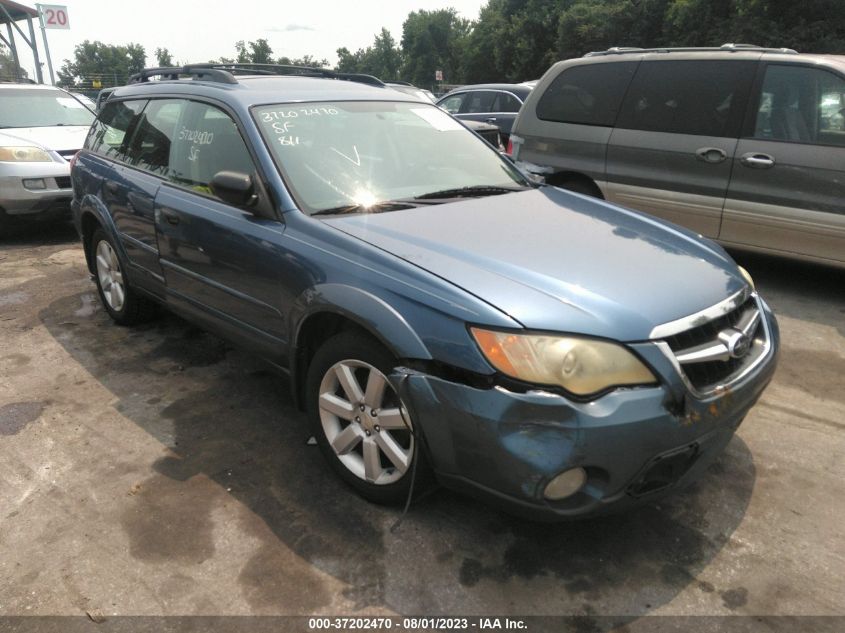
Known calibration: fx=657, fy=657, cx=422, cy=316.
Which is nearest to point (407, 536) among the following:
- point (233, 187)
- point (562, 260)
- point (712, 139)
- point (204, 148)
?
point (562, 260)

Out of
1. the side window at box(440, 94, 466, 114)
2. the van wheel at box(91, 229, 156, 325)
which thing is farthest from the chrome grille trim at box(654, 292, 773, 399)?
the side window at box(440, 94, 466, 114)

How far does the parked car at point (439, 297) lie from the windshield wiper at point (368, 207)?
1 cm

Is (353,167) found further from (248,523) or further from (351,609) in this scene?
(351,609)

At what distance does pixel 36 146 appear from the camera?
23.7 feet

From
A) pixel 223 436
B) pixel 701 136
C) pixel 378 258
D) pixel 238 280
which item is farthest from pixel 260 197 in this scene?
pixel 701 136

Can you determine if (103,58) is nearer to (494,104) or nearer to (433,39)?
(433,39)

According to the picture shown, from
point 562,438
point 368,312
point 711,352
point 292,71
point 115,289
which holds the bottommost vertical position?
point 115,289

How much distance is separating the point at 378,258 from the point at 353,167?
823mm

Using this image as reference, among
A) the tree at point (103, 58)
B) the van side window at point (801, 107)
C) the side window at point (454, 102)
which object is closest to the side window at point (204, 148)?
the van side window at point (801, 107)

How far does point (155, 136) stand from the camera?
Result: 3967 millimetres

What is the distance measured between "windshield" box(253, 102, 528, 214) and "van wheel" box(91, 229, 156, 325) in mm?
1912

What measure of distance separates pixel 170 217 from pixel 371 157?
46.4 inches

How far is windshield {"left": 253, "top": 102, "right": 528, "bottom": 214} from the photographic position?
296 cm

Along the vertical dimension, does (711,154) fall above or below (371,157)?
Answer: below
